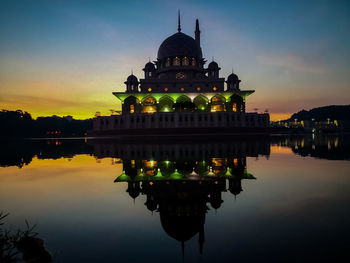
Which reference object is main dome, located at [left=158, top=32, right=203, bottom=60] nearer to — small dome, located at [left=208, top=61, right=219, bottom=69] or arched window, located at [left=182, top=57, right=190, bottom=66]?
arched window, located at [left=182, top=57, right=190, bottom=66]

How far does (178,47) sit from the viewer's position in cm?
5738

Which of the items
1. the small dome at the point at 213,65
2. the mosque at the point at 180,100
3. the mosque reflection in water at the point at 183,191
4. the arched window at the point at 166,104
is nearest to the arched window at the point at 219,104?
the mosque at the point at 180,100

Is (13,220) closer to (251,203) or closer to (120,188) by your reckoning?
(120,188)

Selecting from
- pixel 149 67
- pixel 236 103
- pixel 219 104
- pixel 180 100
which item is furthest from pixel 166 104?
pixel 236 103

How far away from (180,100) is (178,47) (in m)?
15.8

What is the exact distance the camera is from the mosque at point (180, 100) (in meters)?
42.9

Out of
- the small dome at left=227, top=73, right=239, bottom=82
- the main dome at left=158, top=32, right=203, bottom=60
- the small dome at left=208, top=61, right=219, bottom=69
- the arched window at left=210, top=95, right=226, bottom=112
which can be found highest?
the main dome at left=158, top=32, right=203, bottom=60

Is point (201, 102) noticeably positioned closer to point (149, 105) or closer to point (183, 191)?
point (149, 105)

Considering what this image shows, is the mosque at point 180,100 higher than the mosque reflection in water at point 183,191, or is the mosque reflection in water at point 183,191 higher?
the mosque at point 180,100

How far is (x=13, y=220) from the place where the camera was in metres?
3.82

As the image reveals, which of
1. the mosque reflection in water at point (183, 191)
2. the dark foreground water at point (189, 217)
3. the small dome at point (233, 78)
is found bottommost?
the dark foreground water at point (189, 217)

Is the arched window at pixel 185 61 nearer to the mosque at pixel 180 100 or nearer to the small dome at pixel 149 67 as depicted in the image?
the mosque at pixel 180 100

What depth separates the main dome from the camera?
57.1m

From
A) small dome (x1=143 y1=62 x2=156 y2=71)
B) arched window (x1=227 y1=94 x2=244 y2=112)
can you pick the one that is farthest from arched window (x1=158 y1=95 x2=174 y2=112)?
small dome (x1=143 y1=62 x2=156 y2=71)
